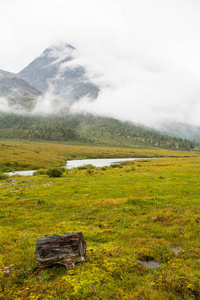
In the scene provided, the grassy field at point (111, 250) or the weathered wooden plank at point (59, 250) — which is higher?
the weathered wooden plank at point (59, 250)

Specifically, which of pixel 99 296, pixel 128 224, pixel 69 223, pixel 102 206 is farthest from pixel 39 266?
pixel 102 206

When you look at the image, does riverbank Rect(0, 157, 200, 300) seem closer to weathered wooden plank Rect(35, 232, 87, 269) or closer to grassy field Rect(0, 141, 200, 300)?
grassy field Rect(0, 141, 200, 300)

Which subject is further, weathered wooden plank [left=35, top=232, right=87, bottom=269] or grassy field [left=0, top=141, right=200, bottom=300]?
weathered wooden plank [left=35, top=232, right=87, bottom=269]

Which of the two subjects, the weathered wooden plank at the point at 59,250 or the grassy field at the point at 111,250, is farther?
the weathered wooden plank at the point at 59,250

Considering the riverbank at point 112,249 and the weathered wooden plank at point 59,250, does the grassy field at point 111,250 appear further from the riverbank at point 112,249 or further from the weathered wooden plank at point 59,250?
the weathered wooden plank at point 59,250

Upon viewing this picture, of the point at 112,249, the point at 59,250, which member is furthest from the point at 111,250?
the point at 59,250

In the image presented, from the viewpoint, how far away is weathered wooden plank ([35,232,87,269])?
887 centimetres

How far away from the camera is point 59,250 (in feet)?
29.2

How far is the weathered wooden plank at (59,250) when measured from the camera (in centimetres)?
887

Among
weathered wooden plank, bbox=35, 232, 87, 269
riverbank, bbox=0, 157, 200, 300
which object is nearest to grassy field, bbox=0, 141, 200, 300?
riverbank, bbox=0, 157, 200, 300

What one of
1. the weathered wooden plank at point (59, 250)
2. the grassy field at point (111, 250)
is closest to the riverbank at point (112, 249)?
the grassy field at point (111, 250)

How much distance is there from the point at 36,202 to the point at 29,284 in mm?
14870

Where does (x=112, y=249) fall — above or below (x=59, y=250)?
below

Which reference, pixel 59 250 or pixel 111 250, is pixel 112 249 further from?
pixel 59 250
